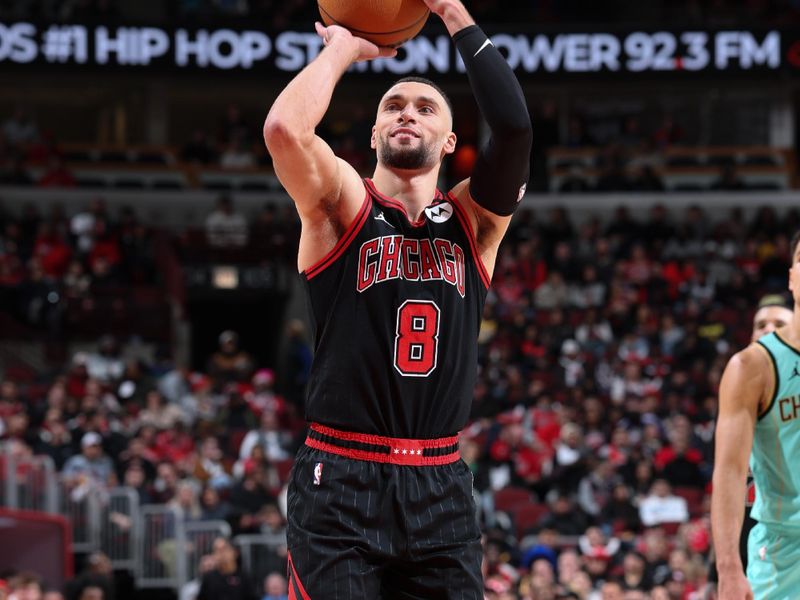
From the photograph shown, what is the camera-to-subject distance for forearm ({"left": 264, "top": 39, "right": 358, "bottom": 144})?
3.76 meters

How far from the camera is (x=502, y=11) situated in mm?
25906

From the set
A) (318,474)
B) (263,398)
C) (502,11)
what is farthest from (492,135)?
(502,11)

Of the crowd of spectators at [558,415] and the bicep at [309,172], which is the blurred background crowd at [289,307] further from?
the bicep at [309,172]

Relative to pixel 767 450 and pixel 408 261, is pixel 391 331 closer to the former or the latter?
pixel 408 261

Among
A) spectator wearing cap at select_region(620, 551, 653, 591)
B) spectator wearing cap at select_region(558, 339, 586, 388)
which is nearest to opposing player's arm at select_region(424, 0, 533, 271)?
spectator wearing cap at select_region(620, 551, 653, 591)

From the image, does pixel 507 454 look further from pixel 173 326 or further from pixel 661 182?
pixel 661 182

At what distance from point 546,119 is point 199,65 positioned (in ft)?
22.8

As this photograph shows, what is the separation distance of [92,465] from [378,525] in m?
10.3

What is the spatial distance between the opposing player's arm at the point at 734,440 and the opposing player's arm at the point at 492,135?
3.53 feet

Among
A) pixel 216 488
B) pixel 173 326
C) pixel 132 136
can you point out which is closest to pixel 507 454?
pixel 216 488

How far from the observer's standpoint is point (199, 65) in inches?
883

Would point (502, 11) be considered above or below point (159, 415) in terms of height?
above

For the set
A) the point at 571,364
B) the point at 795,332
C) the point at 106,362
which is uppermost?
the point at 795,332

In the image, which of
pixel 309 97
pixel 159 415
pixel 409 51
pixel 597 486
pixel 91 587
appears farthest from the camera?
pixel 409 51
